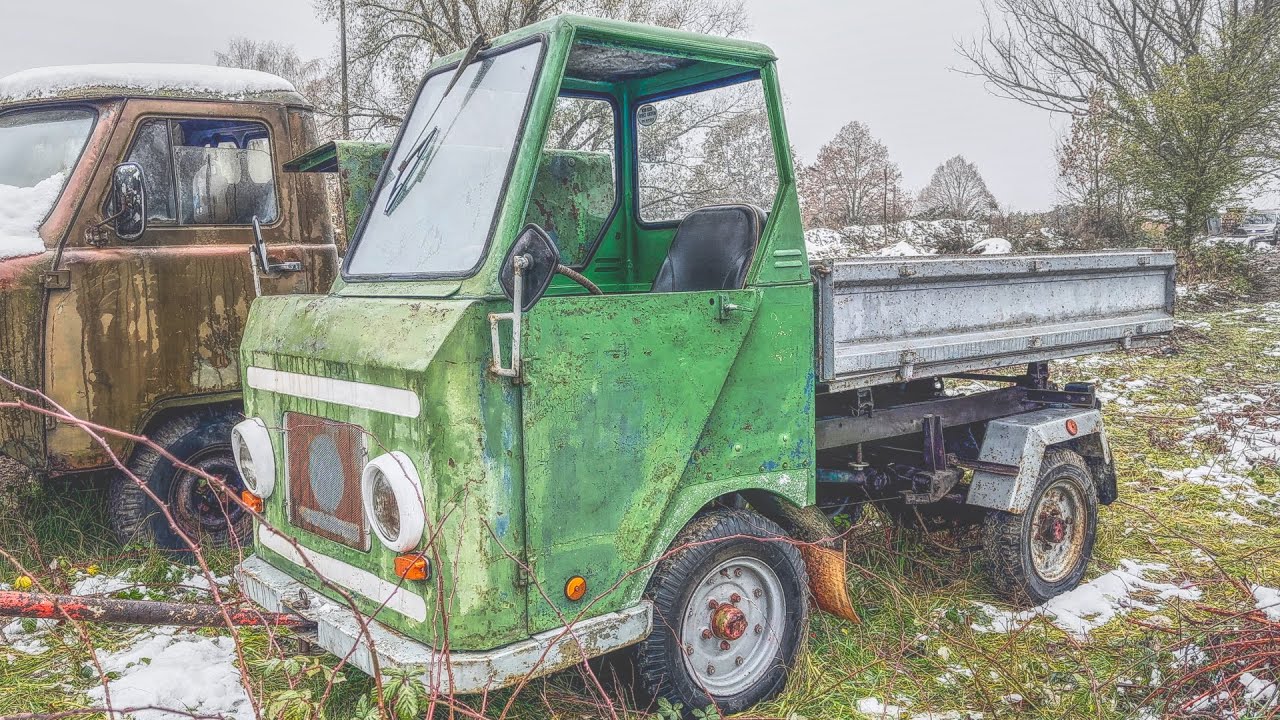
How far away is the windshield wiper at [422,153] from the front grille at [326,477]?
849 mm

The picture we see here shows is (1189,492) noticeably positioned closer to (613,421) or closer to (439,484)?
(613,421)

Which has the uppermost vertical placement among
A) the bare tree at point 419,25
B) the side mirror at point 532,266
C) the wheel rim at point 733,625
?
the bare tree at point 419,25

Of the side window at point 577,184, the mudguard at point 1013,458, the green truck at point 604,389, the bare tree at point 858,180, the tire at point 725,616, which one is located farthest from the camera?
the bare tree at point 858,180

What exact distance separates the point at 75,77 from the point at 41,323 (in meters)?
1.36

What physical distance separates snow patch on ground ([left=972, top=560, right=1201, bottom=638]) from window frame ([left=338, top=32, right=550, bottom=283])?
9.49 feet

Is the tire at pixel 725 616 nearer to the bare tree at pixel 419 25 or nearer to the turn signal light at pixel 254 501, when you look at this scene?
the turn signal light at pixel 254 501

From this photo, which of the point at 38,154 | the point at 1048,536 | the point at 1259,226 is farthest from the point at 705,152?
the point at 1259,226

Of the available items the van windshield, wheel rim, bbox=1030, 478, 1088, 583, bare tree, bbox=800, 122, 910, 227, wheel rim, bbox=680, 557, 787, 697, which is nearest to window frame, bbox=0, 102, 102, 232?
the van windshield

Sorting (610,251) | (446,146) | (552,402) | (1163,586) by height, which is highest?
(446,146)

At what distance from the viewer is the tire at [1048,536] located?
4.70 metres

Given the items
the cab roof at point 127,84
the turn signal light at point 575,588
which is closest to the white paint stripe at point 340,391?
the turn signal light at point 575,588

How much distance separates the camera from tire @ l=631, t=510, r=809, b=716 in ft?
10.9

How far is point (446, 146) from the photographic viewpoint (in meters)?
3.45

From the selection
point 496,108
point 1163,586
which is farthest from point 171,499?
point 1163,586
